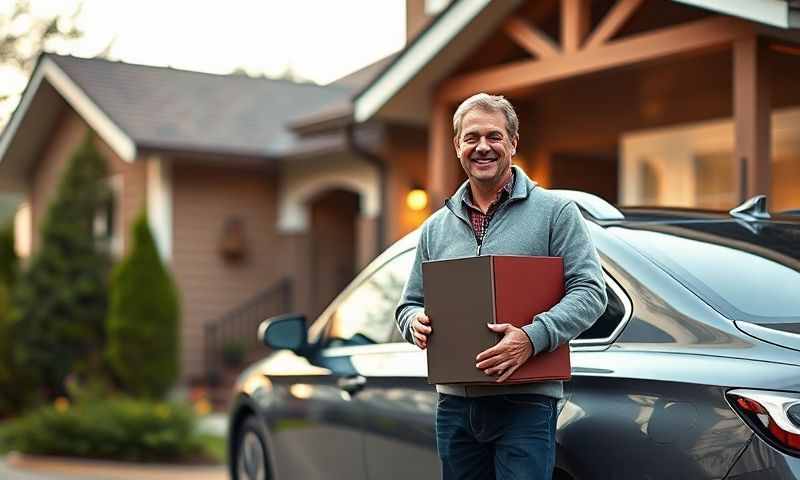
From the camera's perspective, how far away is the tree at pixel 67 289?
15.5 m

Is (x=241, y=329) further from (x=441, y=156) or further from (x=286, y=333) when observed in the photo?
(x=286, y=333)

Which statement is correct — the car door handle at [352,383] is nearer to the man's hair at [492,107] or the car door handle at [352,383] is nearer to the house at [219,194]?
the man's hair at [492,107]

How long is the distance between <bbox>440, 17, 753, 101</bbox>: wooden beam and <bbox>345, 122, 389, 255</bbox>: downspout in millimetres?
3000

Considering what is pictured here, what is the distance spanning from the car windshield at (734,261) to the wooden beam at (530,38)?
17.8 ft

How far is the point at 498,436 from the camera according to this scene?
3619mm

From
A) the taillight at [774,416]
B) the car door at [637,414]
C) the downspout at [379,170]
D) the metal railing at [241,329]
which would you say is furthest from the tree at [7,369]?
the taillight at [774,416]

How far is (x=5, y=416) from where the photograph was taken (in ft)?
51.2

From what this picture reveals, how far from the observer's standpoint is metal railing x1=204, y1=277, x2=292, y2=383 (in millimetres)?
16578

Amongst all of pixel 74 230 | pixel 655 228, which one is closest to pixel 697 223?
pixel 655 228

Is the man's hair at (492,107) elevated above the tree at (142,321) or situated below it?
above

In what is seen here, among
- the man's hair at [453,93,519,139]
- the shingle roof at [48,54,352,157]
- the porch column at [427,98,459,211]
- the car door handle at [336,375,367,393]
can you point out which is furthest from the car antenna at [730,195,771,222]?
the shingle roof at [48,54,352,157]

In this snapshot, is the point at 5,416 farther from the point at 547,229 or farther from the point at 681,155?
the point at 547,229

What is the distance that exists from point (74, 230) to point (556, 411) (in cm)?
1293

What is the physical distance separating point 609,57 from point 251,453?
438 centimetres
